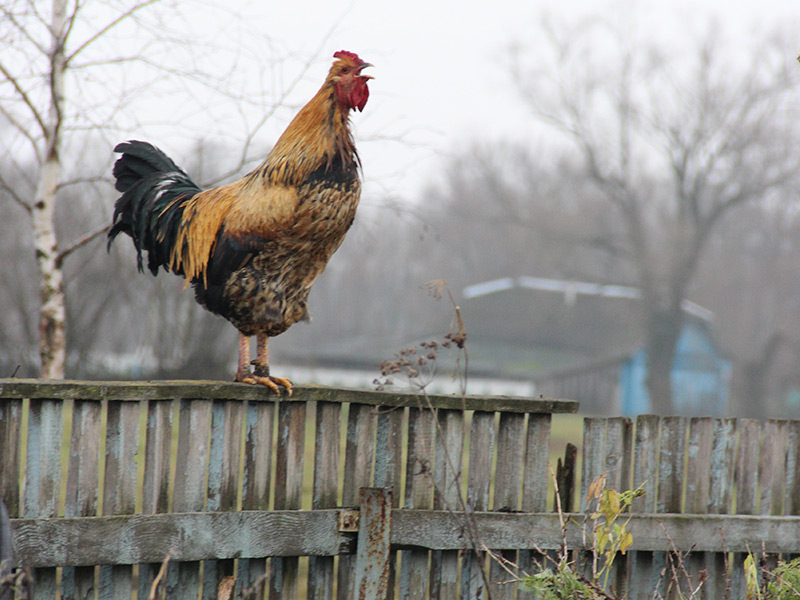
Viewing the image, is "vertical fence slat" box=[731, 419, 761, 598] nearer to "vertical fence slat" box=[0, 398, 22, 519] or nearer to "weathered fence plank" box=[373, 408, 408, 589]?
"weathered fence plank" box=[373, 408, 408, 589]

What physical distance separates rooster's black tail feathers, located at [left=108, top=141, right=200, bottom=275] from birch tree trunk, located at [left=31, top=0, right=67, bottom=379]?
912 mm

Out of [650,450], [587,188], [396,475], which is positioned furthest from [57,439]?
[587,188]

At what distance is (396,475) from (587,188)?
40.6 metres

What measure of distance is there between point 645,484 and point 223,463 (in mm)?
1957

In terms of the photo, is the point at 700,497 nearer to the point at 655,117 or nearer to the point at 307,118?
the point at 307,118

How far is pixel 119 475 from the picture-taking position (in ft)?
10.3

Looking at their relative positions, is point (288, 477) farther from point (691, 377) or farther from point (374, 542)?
point (691, 377)

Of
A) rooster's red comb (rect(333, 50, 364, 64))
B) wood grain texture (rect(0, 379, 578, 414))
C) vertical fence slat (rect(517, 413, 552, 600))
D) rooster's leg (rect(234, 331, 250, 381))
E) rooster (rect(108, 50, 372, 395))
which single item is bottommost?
vertical fence slat (rect(517, 413, 552, 600))

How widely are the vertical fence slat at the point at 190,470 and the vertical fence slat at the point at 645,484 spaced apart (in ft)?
6.50

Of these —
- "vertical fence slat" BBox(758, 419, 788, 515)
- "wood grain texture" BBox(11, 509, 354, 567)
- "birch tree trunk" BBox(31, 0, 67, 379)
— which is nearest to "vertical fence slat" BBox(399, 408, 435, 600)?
"wood grain texture" BBox(11, 509, 354, 567)

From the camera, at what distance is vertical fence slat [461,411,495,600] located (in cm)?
352

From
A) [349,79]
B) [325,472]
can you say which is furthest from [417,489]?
[349,79]

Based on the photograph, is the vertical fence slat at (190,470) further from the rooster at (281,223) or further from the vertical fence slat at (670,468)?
the vertical fence slat at (670,468)

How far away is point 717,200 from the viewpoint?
105ft
